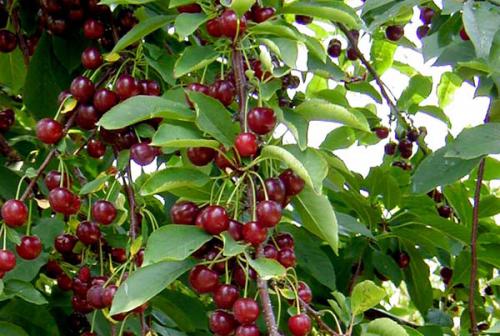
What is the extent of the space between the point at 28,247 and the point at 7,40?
0.53m

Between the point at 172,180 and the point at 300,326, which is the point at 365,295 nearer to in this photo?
the point at 300,326

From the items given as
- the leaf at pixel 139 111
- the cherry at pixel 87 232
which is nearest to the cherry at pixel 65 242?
the cherry at pixel 87 232

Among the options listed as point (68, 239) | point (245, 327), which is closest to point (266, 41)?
point (245, 327)

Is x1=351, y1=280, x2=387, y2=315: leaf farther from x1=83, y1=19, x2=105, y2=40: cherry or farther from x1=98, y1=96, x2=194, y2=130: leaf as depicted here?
x1=83, y1=19, x2=105, y2=40: cherry

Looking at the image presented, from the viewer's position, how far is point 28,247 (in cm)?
118

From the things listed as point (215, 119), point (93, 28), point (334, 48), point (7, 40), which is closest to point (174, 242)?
point (215, 119)

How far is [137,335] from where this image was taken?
4.44 feet

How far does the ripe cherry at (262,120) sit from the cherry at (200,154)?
7cm

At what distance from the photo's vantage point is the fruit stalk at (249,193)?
0.91 metres

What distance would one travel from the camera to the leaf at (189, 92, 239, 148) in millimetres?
1033

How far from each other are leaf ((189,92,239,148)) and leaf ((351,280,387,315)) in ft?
0.80

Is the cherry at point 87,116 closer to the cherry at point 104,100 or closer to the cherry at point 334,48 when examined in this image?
the cherry at point 104,100

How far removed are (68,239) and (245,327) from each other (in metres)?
0.46

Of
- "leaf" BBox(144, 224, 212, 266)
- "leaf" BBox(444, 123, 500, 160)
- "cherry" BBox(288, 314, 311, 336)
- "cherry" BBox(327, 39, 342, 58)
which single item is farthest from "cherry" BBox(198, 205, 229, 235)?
"cherry" BBox(327, 39, 342, 58)
